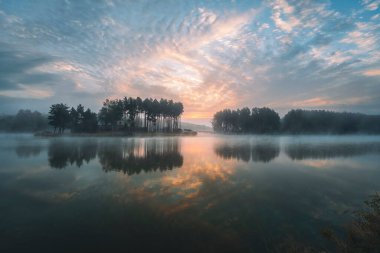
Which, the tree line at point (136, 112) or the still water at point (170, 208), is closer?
the still water at point (170, 208)

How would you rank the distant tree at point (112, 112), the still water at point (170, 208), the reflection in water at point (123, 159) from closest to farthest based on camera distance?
1. the still water at point (170, 208)
2. the reflection in water at point (123, 159)
3. the distant tree at point (112, 112)

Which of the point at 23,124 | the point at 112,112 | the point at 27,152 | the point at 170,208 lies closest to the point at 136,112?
the point at 112,112

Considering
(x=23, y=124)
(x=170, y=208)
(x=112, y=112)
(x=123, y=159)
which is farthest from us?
(x=23, y=124)

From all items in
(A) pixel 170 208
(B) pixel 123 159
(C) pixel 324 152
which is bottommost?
(A) pixel 170 208

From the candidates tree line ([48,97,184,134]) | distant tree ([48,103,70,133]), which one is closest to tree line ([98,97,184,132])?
tree line ([48,97,184,134])

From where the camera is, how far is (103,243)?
7.53m

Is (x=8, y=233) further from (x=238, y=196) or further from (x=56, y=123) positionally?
(x=56, y=123)

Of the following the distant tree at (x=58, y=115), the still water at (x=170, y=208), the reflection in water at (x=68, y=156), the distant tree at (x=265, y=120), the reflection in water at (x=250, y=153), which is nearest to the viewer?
the still water at (x=170, y=208)

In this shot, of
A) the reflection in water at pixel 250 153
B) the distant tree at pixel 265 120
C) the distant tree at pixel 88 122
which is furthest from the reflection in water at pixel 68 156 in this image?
the distant tree at pixel 265 120

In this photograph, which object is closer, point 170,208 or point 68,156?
point 170,208

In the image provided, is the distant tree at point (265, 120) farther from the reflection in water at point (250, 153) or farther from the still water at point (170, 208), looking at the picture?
the still water at point (170, 208)

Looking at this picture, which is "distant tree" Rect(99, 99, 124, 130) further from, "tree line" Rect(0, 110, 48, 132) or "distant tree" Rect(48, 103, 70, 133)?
"tree line" Rect(0, 110, 48, 132)

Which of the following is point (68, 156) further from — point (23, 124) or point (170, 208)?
point (23, 124)

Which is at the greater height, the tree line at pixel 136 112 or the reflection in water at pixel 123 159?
the tree line at pixel 136 112
